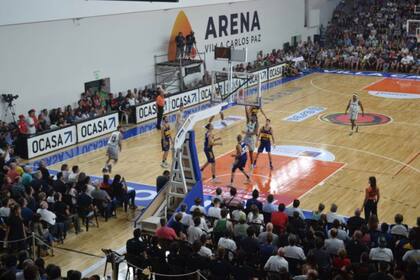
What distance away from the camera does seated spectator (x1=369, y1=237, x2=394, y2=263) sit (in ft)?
36.2

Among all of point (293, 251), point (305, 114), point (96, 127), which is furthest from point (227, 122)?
point (293, 251)

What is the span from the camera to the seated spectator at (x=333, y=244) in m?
11.5

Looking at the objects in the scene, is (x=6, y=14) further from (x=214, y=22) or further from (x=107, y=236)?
(x=214, y=22)

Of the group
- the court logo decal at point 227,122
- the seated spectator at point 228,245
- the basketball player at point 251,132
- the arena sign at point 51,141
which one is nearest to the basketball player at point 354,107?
the court logo decal at point 227,122

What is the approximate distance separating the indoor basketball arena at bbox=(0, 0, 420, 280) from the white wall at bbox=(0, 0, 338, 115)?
73 millimetres

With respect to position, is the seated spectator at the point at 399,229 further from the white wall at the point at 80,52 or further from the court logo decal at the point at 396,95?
the court logo decal at the point at 396,95

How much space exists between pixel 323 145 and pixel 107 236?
33.4 feet

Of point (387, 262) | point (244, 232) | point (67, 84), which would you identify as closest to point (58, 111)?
point (67, 84)

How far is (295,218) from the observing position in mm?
12648

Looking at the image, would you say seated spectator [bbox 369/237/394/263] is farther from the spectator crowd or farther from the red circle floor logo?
the red circle floor logo

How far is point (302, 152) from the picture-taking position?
22.2 metres

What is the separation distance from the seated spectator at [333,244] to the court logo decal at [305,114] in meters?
15.8

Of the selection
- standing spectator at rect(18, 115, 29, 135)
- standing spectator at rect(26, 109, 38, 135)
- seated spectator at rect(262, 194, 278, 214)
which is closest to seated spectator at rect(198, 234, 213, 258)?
seated spectator at rect(262, 194, 278, 214)

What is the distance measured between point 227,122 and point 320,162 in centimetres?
682
